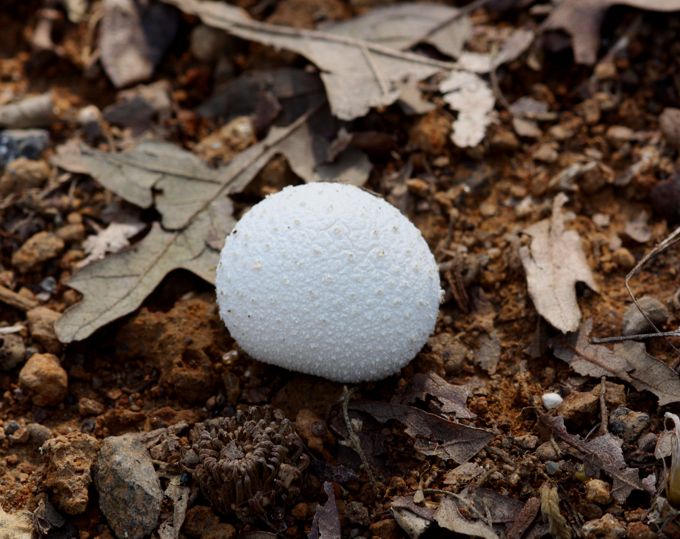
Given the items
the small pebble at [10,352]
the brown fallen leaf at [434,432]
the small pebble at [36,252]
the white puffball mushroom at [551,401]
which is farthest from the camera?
the small pebble at [36,252]

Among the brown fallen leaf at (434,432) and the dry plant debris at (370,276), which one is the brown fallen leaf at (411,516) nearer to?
the dry plant debris at (370,276)

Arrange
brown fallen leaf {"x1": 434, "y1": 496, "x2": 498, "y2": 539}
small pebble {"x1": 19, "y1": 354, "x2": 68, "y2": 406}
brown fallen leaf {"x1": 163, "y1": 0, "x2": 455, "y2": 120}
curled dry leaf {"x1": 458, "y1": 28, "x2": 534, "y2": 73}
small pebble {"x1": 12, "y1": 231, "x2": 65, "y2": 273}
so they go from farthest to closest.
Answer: curled dry leaf {"x1": 458, "y1": 28, "x2": 534, "y2": 73} → brown fallen leaf {"x1": 163, "y1": 0, "x2": 455, "y2": 120} → small pebble {"x1": 12, "y1": 231, "x2": 65, "y2": 273} → small pebble {"x1": 19, "y1": 354, "x2": 68, "y2": 406} → brown fallen leaf {"x1": 434, "y1": 496, "x2": 498, "y2": 539}

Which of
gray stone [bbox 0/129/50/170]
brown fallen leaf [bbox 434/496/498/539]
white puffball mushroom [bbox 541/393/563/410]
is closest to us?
brown fallen leaf [bbox 434/496/498/539]

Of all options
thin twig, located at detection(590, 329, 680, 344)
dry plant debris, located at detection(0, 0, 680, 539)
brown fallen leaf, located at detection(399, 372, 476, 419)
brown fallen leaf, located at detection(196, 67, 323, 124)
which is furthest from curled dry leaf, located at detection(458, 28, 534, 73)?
brown fallen leaf, located at detection(399, 372, 476, 419)

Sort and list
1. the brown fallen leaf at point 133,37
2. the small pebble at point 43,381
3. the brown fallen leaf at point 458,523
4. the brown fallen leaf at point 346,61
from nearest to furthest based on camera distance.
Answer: the brown fallen leaf at point 458,523 < the small pebble at point 43,381 < the brown fallen leaf at point 346,61 < the brown fallen leaf at point 133,37

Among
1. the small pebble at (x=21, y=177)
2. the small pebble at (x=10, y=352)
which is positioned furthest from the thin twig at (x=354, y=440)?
the small pebble at (x=21, y=177)

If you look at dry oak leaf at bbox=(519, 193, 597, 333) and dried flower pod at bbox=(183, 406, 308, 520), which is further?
dry oak leaf at bbox=(519, 193, 597, 333)

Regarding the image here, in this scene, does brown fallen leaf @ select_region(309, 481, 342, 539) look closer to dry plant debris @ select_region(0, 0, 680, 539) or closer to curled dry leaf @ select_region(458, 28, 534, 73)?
dry plant debris @ select_region(0, 0, 680, 539)

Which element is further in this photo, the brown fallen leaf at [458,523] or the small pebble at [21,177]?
the small pebble at [21,177]
